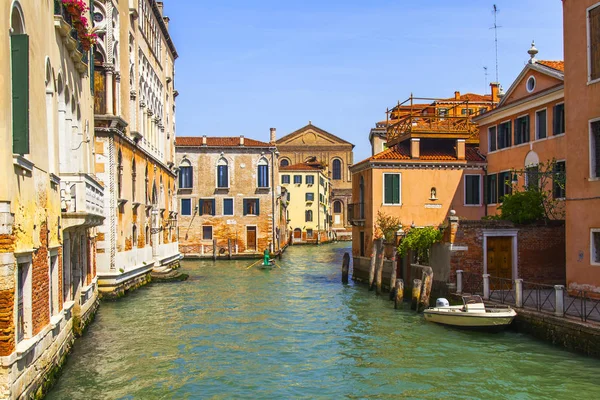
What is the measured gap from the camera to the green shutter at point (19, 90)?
6.84 meters

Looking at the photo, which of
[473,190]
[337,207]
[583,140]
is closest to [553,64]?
[473,190]

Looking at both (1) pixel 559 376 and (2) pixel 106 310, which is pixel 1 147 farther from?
(2) pixel 106 310

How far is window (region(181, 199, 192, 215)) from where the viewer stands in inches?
1592

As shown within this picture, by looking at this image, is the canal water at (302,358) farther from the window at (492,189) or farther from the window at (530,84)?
the window at (530,84)

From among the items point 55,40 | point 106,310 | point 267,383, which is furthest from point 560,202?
point 55,40

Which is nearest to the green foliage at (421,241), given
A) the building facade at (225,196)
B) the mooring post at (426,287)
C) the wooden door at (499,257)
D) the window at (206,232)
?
the mooring post at (426,287)

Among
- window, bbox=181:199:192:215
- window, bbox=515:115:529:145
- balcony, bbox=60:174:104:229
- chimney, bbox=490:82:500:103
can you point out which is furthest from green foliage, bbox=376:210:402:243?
window, bbox=181:199:192:215

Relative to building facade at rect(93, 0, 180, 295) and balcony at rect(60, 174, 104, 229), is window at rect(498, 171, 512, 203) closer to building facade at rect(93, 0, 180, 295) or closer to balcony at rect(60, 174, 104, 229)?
building facade at rect(93, 0, 180, 295)

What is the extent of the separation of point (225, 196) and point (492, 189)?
20.2 meters

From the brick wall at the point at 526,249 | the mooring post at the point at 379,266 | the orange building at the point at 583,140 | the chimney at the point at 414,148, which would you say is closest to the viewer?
the orange building at the point at 583,140

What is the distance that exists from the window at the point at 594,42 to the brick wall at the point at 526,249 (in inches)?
167

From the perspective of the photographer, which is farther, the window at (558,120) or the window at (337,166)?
the window at (337,166)

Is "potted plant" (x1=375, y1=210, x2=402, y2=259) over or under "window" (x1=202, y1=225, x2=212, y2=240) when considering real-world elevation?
over

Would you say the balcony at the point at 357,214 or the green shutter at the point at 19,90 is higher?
the green shutter at the point at 19,90
